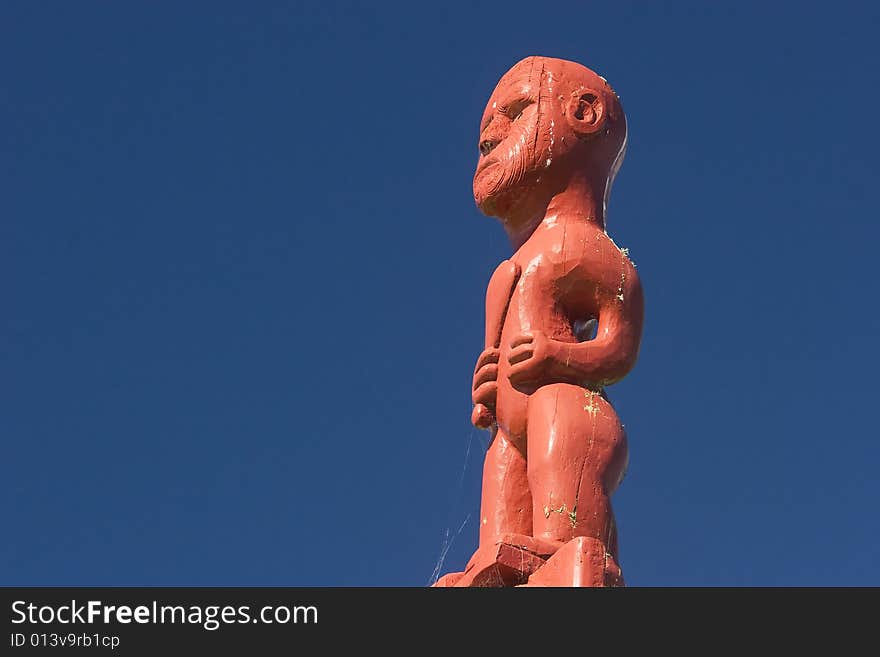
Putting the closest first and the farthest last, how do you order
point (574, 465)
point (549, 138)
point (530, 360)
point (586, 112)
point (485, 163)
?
point (574, 465) < point (530, 360) < point (549, 138) < point (586, 112) < point (485, 163)

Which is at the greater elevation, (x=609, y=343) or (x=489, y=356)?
(x=489, y=356)

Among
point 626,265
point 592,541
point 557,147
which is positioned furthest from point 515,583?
point 557,147

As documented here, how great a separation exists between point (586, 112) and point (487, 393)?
8.56 ft

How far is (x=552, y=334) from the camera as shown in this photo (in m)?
13.8

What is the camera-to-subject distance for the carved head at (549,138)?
14617 millimetres

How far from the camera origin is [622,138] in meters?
15.0

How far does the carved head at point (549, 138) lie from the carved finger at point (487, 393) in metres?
1.66

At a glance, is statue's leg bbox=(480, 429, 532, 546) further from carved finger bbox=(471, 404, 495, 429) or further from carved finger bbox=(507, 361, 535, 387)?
carved finger bbox=(507, 361, 535, 387)

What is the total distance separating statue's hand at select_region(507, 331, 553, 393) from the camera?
13.5 meters

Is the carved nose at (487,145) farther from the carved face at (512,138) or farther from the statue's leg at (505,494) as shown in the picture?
the statue's leg at (505,494)

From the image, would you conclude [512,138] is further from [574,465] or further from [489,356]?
[574,465]

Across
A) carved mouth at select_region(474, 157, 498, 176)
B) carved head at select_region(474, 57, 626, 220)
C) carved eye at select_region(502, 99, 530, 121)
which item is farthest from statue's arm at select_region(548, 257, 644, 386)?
carved eye at select_region(502, 99, 530, 121)

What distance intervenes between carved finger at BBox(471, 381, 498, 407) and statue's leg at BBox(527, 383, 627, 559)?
0.80 metres

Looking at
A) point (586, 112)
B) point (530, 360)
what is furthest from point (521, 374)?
point (586, 112)
